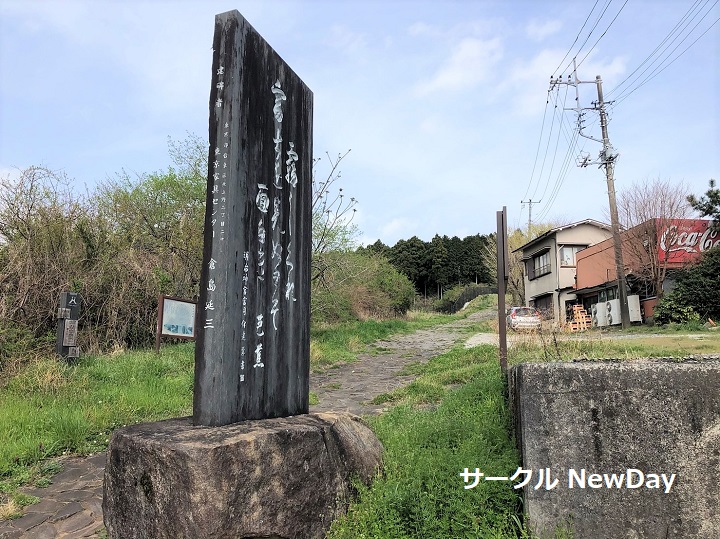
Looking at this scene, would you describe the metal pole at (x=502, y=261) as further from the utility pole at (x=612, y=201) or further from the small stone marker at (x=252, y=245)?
the utility pole at (x=612, y=201)

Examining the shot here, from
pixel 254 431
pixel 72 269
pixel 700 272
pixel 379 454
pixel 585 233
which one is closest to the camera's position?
pixel 254 431

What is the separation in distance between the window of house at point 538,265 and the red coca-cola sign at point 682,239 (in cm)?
1138

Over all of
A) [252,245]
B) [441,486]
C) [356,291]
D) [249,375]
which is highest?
[356,291]

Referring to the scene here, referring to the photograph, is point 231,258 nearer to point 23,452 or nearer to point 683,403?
point 683,403

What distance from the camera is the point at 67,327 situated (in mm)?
Result: 8398

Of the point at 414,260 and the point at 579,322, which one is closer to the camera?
the point at 579,322

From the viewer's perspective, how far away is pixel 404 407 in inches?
253

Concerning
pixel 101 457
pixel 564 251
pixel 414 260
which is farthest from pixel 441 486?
pixel 414 260

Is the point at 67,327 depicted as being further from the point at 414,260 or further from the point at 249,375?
the point at 414,260

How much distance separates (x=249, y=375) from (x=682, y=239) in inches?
871

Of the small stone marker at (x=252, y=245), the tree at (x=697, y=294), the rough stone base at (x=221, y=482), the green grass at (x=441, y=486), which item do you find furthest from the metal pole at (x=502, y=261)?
the tree at (x=697, y=294)

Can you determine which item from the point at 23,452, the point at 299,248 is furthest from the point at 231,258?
the point at 23,452

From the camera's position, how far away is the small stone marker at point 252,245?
3205 millimetres

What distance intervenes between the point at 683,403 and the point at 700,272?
18.5m
